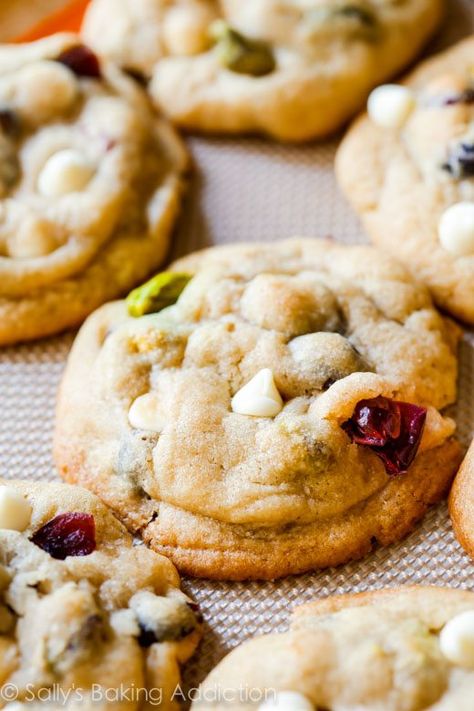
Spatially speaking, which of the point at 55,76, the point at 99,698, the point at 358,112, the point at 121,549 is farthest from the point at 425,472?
the point at 55,76

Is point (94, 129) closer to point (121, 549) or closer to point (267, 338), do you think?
point (267, 338)

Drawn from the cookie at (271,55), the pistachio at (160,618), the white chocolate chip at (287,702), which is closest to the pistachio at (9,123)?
the cookie at (271,55)

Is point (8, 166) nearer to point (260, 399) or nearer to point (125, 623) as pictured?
point (260, 399)

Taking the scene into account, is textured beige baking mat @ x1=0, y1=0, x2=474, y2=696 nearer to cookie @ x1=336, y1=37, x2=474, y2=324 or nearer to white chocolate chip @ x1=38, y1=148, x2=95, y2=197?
cookie @ x1=336, y1=37, x2=474, y2=324

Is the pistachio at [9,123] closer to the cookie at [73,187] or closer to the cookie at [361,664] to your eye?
the cookie at [73,187]

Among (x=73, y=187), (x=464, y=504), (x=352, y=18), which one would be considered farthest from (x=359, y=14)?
(x=464, y=504)
